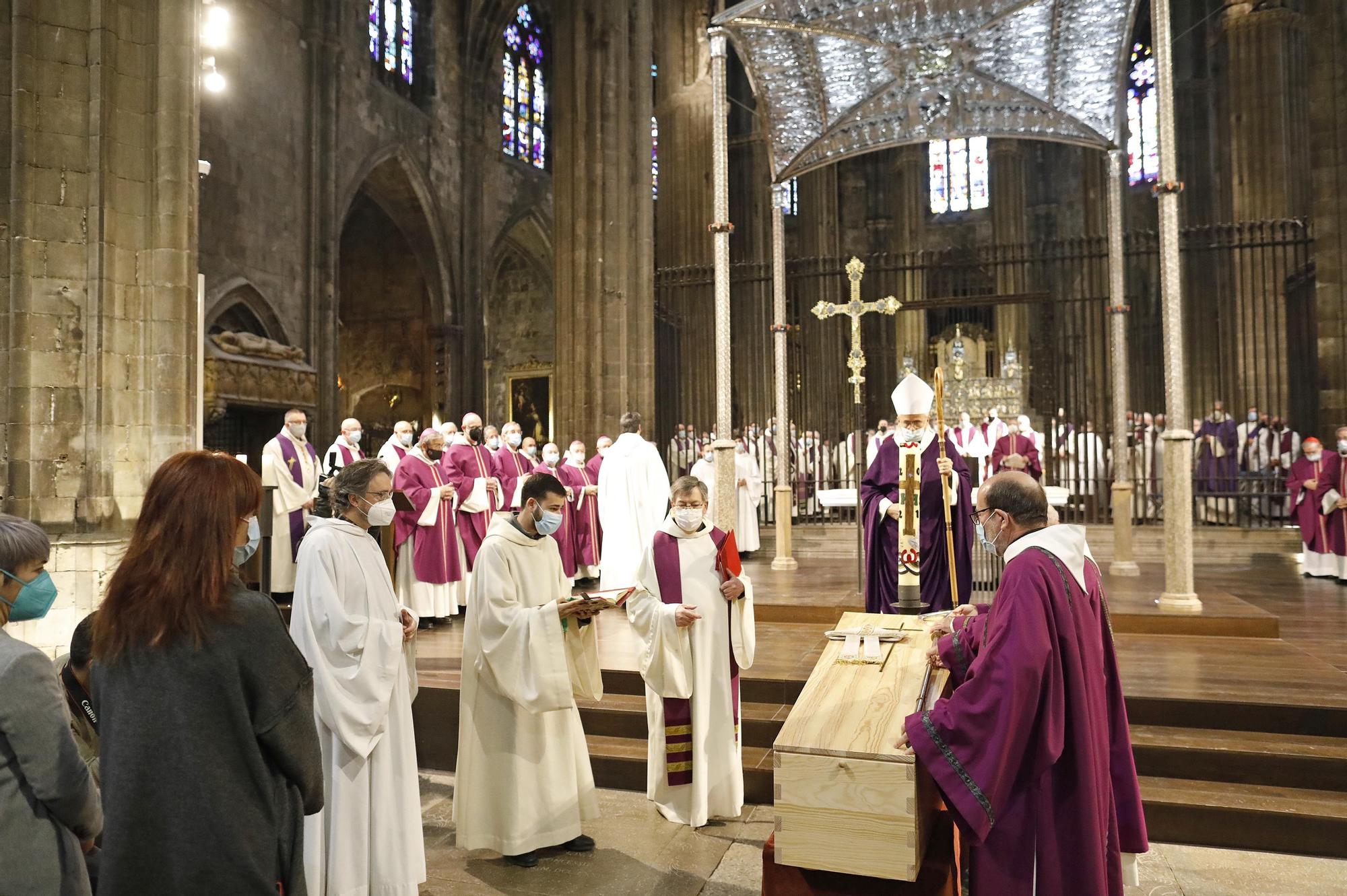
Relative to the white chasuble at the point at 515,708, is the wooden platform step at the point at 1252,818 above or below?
below

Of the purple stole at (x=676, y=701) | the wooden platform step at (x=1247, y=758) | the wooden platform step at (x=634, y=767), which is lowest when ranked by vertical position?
the wooden platform step at (x=634, y=767)

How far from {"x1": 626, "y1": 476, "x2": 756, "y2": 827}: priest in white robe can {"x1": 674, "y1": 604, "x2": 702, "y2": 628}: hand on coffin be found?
5 centimetres

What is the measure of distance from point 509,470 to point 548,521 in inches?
221

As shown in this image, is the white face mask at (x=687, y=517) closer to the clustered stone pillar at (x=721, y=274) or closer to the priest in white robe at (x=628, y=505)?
the clustered stone pillar at (x=721, y=274)

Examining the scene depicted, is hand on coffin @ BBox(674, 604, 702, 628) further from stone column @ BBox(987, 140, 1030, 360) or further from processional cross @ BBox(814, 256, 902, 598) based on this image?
stone column @ BBox(987, 140, 1030, 360)

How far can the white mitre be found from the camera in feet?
19.0

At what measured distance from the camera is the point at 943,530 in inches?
232

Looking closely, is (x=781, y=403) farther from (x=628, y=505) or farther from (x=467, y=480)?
(x=467, y=480)

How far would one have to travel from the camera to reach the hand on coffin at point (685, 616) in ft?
13.7

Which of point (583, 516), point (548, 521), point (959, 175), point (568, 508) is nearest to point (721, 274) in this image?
point (568, 508)

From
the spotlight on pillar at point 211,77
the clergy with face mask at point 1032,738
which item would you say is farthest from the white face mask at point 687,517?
the spotlight on pillar at point 211,77

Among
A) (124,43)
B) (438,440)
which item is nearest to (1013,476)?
(438,440)

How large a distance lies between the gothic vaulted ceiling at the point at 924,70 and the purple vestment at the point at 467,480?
4.25 m

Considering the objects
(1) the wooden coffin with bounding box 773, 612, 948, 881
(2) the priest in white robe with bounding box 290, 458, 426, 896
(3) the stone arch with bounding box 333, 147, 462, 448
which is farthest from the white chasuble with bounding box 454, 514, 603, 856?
(3) the stone arch with bounding box 333, 147, 462, 448
